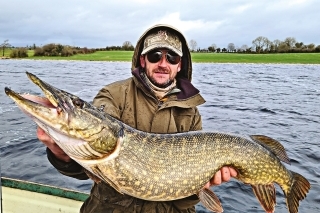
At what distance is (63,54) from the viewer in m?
55.4

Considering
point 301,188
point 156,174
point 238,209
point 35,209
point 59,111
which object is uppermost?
point 59,111

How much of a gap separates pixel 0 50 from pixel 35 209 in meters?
55.9

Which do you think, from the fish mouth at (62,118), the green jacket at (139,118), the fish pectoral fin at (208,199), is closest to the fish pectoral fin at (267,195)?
the fish pectoral fin at (208,199)

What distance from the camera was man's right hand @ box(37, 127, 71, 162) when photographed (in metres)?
1.99

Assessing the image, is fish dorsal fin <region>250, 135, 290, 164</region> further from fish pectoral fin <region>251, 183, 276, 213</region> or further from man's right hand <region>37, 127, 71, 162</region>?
man's right hand <region>37, 127, 71, 162</region>

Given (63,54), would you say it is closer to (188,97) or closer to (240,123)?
(240,123)

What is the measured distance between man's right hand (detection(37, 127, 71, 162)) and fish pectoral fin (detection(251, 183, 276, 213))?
1.38 m

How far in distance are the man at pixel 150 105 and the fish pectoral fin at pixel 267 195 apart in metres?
0.30

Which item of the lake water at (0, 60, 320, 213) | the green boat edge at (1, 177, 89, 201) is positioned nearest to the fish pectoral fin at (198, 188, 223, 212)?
the green boat edge at (1, 177, 89, 201)

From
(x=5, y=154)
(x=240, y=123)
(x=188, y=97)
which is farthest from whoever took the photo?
(x=240, y=123)

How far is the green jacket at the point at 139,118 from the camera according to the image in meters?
2.30

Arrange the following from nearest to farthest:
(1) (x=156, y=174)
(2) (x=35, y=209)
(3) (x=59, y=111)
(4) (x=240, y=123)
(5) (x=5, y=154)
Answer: (3) (x=59, y=111), (1) (x=156, y=174), (2) (x=35, y=209), (5) (x=5, y=154), (4) (x=240, y=123)

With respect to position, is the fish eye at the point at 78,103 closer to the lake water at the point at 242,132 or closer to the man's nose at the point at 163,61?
the man's nose at the point at 163,61

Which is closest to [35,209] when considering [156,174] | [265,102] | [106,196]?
[106,196]
